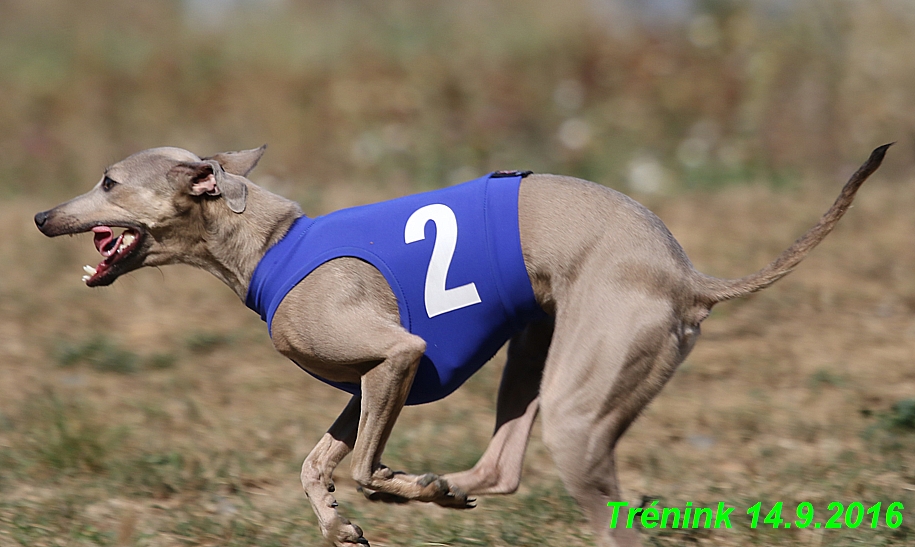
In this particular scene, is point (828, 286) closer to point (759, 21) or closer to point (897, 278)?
point (897, 278)

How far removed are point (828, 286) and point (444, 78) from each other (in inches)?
241

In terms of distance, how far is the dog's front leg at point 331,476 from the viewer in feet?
12.1

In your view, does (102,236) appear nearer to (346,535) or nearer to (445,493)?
(346,535)

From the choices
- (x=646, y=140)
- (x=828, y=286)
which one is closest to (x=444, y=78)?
(x=646, y=140)

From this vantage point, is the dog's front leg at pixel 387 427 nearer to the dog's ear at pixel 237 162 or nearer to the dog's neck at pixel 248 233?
the dog's neck at pixel 248 233

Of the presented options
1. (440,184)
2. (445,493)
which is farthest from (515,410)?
(440,184)

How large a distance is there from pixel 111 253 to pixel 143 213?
20cm

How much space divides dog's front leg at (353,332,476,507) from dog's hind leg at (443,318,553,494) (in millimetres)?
304

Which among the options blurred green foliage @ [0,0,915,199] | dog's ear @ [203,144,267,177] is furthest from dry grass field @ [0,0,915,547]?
dog's ear @ [203,144,267,177]

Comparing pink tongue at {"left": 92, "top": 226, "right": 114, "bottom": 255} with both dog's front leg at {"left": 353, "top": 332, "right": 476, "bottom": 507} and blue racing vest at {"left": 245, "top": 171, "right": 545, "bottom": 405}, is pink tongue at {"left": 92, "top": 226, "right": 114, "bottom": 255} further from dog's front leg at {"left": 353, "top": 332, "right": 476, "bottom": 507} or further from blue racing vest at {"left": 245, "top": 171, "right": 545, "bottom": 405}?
dog's front leg at {"left": 353, "top": 332, "right": 476, "bottom": 507}

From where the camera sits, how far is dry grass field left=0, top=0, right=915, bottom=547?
15.1 feet

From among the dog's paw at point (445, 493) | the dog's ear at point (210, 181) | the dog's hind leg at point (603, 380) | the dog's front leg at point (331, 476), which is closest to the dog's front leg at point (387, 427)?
the dog's paw at point (445, 493)

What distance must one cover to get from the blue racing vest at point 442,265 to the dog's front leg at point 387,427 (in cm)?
15

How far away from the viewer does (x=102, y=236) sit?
13.5 ft
